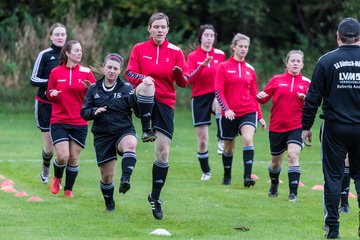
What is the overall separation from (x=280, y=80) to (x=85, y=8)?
2056 centimetres

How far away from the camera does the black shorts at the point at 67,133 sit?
14.2 metres

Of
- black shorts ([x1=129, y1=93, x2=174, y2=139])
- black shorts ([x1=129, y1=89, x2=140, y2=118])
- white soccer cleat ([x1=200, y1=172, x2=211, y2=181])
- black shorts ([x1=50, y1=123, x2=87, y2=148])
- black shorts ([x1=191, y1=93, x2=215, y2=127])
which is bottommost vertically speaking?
white soccer cleat ([x1=200, y1=172, x2=211, y2=181])

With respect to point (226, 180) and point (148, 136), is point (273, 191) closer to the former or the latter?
point (226, 180)

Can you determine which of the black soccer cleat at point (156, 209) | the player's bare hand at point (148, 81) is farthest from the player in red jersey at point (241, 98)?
the player's bare hand at point (148, 81)

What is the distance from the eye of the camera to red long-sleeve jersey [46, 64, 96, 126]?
14.2 m

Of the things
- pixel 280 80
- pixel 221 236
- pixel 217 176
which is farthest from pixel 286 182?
pixel 221 236

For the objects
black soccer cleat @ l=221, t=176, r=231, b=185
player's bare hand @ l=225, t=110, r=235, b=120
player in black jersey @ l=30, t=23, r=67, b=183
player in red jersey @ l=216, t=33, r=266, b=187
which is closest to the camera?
player's bare hand @ l=225, t=110, r=235, b=120

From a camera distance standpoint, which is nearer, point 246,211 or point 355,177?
point 355,177

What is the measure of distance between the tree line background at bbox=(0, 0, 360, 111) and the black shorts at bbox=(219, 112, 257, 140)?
1279cm

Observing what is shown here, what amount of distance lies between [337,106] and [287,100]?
12.2 ft

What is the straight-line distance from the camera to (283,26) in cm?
3706

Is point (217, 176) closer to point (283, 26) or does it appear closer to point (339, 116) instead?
point (339, 116)

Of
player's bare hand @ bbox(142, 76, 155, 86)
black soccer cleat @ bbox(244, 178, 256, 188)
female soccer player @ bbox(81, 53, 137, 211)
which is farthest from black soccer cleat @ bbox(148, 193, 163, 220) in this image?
black soccer cleat @ bbox(244, 178, 256, 188)

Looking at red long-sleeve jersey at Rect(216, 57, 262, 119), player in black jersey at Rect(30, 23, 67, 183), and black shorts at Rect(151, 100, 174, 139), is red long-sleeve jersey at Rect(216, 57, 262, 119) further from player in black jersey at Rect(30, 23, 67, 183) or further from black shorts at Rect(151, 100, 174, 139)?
black shorts at Rect(151, 100, 174, 139)
